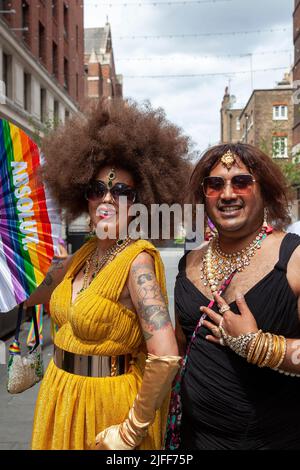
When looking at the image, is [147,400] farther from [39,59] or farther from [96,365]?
[39,59]

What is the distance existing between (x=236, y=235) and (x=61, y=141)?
106cm

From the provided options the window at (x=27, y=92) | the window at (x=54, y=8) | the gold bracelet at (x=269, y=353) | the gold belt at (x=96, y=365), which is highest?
the window at (x=54, y=8)

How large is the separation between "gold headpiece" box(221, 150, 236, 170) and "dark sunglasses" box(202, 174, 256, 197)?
0.19 ft

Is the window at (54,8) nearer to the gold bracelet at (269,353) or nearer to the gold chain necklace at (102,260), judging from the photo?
the gold chain necklace at (102,260)

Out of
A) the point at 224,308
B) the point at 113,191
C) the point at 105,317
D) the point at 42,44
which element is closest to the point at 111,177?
the point at 113,191

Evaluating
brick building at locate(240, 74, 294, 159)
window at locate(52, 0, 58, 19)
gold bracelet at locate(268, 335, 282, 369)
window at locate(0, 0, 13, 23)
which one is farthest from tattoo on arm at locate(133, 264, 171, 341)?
Result: brick building at locate(240, 74, 294, 159)

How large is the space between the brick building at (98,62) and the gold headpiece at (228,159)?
114 ft

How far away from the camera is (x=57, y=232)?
2582mm

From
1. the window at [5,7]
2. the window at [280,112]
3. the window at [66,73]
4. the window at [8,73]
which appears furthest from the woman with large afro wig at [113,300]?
the window at [280,112]

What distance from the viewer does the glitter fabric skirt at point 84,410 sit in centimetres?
184

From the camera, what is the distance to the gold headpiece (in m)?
1.84

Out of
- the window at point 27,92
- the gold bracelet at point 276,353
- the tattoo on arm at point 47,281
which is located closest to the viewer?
the gold bracelet at point 276,353

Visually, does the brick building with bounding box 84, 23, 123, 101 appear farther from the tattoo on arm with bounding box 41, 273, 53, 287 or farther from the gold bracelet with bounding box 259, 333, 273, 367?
the gold bracelet with bounding box 259, 333, 273, 367

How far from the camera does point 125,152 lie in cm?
209
